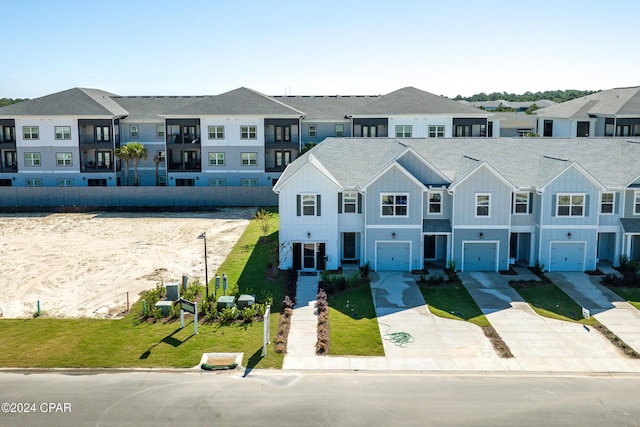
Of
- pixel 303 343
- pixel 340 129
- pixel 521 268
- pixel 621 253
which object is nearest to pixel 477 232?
pixel 521 268

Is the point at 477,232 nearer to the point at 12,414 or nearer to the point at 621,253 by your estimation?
the point at 621,253

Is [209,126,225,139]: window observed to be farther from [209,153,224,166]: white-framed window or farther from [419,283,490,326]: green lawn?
[419,283,490,326]: green lawn

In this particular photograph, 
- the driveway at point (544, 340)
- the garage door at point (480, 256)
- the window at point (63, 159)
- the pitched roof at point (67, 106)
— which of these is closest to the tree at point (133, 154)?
the pitched roof at point (67, 106)

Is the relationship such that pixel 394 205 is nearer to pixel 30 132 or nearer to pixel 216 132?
pixel 216 132

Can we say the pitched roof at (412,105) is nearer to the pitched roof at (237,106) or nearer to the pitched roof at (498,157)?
the pitched roof at (237,106)

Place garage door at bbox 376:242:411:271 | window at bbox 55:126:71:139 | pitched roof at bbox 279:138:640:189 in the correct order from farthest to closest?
window at bbox 55:126:71:139
pitched roof at bbox 279:138:640:189
garage door at bbox 376:242:411:271

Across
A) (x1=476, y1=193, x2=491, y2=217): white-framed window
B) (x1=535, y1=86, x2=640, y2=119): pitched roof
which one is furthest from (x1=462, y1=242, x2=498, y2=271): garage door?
(x1=535, y1=86, x2=640, y2=119): pitched roof

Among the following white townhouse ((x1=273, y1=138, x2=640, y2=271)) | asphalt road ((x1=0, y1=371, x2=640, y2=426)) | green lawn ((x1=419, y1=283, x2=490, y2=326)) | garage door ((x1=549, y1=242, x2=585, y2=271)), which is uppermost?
white townhouse ((x1=273, y1=138, x2=640, y2=271))
